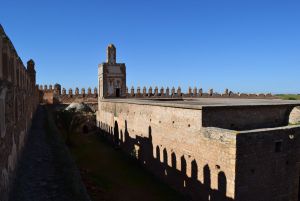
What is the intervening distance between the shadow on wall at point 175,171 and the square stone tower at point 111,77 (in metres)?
8.50

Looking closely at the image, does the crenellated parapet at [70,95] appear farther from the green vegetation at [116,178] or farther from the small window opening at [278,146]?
the small window opening at [278,146]

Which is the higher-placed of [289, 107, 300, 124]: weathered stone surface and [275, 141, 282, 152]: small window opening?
[289, 107, 300, 124]: weathered stone surface

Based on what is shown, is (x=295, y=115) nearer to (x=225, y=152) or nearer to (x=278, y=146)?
(x=278, y=146)

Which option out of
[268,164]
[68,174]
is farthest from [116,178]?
[268,164]

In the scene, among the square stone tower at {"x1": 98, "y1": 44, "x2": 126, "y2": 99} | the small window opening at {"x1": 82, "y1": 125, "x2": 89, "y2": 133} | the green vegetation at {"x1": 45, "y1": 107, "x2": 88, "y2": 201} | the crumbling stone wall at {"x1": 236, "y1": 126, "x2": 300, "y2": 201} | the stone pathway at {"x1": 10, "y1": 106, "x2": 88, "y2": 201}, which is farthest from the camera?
the small window opening at {"x1": 82, "y1": 125, "x2": 89, "y2": 133}

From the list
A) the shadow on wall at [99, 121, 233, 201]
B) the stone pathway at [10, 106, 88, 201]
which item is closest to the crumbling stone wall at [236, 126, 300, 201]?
the shadow on wall at [99, 121, 233, 201]

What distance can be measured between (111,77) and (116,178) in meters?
13.6

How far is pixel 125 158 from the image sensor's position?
15.1 metres

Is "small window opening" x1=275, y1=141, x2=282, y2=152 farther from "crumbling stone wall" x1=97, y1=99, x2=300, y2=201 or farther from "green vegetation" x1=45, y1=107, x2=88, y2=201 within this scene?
"green vegetation" x1=45, y1=107, x2=88, y2=201

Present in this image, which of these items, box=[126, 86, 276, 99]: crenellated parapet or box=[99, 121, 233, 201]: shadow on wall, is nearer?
box=[99, 121, 233, 201]: shadow on wall

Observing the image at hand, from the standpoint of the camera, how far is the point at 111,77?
78.8ft

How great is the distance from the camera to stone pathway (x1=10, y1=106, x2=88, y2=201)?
16.5 ft

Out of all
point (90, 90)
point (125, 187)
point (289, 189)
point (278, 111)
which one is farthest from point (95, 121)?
point (289, 189)

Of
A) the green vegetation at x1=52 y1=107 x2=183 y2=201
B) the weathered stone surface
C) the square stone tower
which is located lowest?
the green vegetation at x1=52 y1=107 x2=183 y2=201
